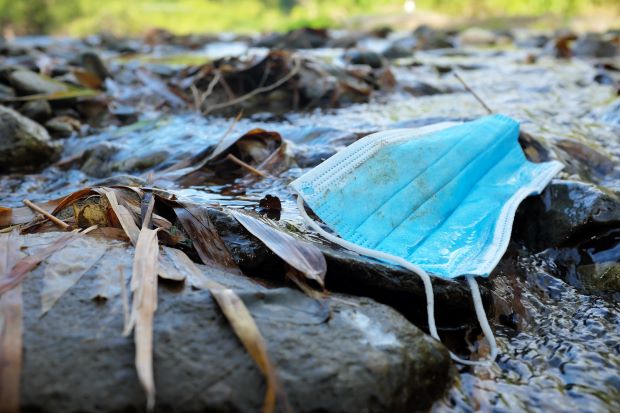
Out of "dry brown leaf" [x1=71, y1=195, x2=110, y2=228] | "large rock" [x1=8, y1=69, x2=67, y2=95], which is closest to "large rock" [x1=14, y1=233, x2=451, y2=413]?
"dry brown leaf" [x1=71, y1=195, x2=110, y2=228]

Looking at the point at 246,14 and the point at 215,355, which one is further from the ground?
the point at 246,14

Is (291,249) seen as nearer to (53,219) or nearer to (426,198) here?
(426,198)

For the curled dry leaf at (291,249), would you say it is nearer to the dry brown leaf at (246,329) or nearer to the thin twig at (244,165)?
the dry brown leaf at (246,329)

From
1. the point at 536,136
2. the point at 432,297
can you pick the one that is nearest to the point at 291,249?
the point at 432,297

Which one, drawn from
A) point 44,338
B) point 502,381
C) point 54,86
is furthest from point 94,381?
point 54,86

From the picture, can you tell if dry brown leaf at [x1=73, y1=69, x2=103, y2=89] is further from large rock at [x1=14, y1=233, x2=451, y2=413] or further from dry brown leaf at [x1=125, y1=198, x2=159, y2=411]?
large rock at [x1=14, y1=233, x2=451, y2=413]

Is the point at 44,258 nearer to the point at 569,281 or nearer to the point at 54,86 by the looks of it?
the point at 569,281
